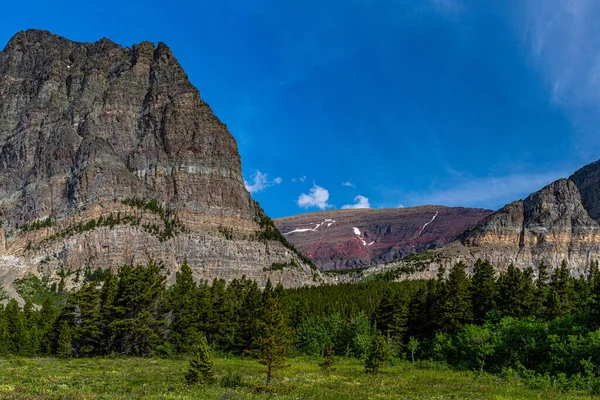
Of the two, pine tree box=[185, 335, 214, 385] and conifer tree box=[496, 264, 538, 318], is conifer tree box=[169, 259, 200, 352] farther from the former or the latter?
conifer tree box=[496, 264, 538, 318]

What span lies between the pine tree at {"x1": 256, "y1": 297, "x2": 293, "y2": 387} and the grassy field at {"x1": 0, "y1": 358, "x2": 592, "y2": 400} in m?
2.07

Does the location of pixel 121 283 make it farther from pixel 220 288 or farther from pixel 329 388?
pixel 329 388

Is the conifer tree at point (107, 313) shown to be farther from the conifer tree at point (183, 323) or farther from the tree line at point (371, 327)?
the conifer tree at point (183, 323)

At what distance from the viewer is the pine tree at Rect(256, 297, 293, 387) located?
41500mm

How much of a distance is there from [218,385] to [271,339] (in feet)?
17.7

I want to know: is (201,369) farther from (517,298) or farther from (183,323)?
(517,298)

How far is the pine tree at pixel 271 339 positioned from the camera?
41.5 m

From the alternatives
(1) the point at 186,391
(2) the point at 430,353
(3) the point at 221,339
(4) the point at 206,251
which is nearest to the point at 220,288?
(3) the point at 221,339

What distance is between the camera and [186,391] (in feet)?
122

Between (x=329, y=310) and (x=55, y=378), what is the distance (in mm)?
76730

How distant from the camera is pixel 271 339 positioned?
136ft

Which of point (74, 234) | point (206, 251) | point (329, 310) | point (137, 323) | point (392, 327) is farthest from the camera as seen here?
point (206, 251)

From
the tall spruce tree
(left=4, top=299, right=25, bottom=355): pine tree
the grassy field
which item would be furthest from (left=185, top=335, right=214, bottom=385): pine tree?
the tall spruce tree

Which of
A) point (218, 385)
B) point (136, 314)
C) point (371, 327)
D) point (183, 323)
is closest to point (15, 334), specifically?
point (136, 314)
